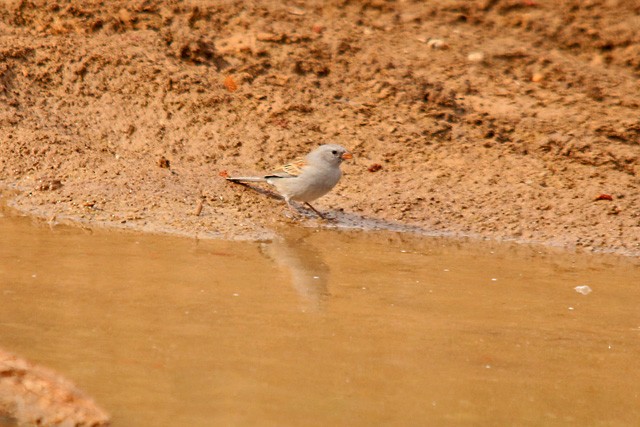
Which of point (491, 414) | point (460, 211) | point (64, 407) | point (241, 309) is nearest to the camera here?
point (64, 407)

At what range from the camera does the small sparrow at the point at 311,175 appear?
7676mm

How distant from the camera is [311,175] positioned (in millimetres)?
7668

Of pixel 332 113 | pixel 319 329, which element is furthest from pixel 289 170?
pixel 319 329

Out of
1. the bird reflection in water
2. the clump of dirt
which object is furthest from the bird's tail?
the clump of dirt

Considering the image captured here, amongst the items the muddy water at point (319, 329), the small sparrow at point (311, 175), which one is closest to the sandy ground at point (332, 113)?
the small sparrow at point (311, 175)

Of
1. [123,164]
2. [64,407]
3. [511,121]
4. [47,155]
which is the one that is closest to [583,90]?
[511,121]

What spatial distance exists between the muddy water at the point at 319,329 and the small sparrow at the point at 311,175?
0.67 meters

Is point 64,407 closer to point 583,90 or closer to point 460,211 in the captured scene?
point 460,211

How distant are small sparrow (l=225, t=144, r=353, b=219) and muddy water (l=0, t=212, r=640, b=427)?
0.67 meters

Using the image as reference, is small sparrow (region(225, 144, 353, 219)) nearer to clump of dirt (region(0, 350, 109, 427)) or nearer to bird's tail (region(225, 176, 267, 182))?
bird's tail (region(225, 176, 267, 182))

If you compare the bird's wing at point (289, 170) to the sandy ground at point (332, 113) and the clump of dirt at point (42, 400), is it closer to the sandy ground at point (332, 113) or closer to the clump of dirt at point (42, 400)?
the sandy ground at point (332, 113)

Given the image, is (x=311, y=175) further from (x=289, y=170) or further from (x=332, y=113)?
(x=332, y=113)

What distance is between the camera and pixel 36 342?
4418mm

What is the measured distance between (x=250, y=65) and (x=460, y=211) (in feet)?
8.26
